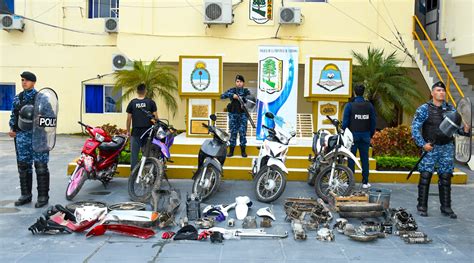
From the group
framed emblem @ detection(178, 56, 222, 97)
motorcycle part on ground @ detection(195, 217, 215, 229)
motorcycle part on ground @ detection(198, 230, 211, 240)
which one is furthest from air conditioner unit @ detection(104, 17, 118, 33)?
motorcycle part on ground @ detection(198, 230, 211, 240)

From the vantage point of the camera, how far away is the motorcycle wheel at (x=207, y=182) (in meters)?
6.54

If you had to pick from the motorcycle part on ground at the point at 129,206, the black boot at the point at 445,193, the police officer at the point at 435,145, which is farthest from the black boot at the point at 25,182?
the black boot at the point at 445,193

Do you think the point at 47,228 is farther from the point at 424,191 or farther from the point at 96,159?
the point at 424,191

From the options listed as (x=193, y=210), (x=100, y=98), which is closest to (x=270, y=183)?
(x=193, y=210)

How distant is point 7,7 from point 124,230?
14413 mm

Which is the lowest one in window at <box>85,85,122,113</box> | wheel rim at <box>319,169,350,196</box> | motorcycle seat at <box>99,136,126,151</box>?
wheel rim at <box>319,169,350,196</box>

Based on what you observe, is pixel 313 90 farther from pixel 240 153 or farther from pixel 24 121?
pixel 24 121

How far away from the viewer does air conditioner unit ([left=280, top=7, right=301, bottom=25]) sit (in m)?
13.8

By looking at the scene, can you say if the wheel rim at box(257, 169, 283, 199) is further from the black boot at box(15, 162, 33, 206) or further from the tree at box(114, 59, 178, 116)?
the tree at box(114, 59, 178, 116)

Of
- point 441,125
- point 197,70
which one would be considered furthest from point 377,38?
point 441,125

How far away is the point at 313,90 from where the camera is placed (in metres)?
10.7

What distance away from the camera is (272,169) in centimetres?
654

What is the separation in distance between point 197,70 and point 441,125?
614 cm

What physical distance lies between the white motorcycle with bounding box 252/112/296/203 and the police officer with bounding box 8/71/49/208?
3.05 m
